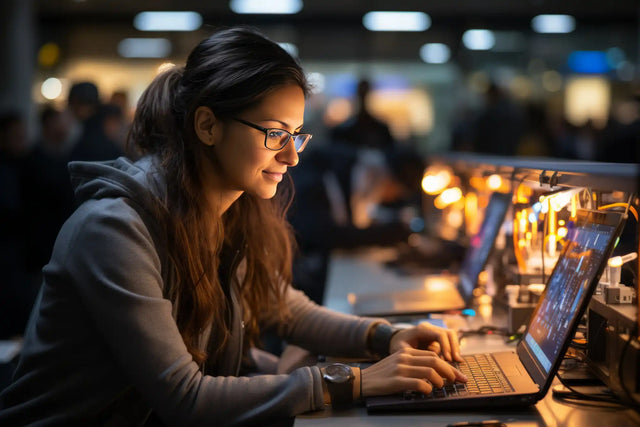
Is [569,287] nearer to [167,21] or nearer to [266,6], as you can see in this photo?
[266,6]

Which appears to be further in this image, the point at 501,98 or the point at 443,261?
the point at 501,98

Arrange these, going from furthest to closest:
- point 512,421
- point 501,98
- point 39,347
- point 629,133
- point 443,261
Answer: point 501,98 < point 629,133 < point 443,261 < point 39,347 < point 512,421

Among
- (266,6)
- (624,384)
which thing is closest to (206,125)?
(624,384)

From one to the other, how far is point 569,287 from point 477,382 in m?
0.29

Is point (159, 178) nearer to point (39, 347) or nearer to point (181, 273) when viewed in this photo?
point (181, 273)

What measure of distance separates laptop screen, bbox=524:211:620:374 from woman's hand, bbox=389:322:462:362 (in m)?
0.18

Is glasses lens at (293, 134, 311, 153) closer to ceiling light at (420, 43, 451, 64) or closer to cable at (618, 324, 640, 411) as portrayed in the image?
cable at (618, 324, 640, 411)

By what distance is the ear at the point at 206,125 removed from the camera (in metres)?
1.55

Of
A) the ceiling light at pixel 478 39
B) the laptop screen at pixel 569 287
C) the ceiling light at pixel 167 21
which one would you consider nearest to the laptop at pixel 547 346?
the laptop screen at pixel 569 287

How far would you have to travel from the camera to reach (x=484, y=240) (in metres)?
2.35

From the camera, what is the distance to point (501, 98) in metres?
7.16

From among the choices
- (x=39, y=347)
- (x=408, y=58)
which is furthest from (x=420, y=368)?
(x=408, y=58)

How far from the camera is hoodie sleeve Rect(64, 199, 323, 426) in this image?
1.31 m

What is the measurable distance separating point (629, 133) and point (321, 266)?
7.57 ft
